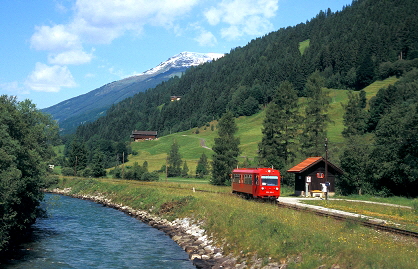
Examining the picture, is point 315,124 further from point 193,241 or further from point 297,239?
point 297,239

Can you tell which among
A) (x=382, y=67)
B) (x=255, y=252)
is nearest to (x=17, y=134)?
(x=255, y=252)

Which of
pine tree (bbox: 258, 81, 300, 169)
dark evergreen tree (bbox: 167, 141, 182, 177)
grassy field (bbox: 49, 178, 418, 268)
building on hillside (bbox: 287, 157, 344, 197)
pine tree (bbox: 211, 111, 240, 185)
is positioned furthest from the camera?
dark evergreen tree (bbox: 167, 141, 182, 177)

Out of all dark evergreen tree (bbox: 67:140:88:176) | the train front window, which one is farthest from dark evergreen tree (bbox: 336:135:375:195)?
dark evergreen tree (bbox: 67:140:88:176)

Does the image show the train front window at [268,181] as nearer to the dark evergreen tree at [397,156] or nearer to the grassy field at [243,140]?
the dark evergreen tree at [397,156]

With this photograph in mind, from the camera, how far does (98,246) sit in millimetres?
34156

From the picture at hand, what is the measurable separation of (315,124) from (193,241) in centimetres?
4749

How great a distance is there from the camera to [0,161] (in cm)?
2784

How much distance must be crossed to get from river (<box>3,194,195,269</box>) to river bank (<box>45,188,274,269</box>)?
69cm

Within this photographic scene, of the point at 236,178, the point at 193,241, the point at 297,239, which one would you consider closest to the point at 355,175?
the point at 236,178

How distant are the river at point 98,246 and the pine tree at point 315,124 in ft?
122

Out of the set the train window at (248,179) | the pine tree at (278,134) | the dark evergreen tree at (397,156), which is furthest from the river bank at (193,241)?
the dark evergreen tree at (397,156)

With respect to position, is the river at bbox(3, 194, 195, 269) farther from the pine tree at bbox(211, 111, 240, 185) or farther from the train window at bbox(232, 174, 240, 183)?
the pine tree at bbox(211, 111, 240, 185)

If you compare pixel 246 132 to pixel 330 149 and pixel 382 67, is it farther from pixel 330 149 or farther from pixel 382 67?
pixel 330 149

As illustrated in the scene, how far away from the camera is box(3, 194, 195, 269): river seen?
2814cm
